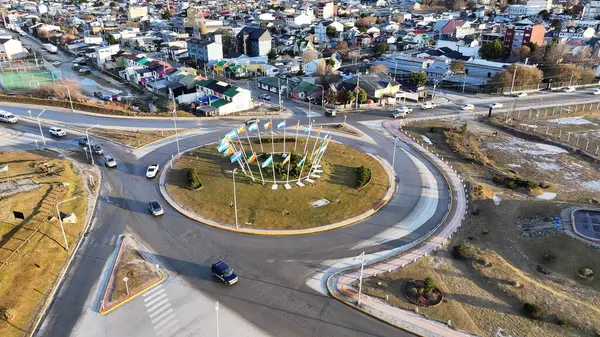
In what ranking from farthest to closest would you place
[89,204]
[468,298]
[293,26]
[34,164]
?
[293,26], [34,164], [89,204], [468,298]

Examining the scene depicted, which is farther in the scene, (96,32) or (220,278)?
(96,32)

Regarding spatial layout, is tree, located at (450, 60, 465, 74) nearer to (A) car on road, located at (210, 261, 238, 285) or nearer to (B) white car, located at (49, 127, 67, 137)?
(B) white car, located at (49, 127, 67, 137)

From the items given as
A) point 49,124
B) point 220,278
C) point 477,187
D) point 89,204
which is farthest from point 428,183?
point 49,124

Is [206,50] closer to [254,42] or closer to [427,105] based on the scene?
[254,42]

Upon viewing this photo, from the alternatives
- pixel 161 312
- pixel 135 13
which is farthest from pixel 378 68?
pixel 135 13

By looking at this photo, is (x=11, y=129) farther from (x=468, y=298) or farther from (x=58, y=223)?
(x=468, y=298)

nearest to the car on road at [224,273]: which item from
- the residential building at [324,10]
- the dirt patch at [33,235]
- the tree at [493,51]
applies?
the dirt patch at [33,235]

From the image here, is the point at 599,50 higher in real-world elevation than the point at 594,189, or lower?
higher
